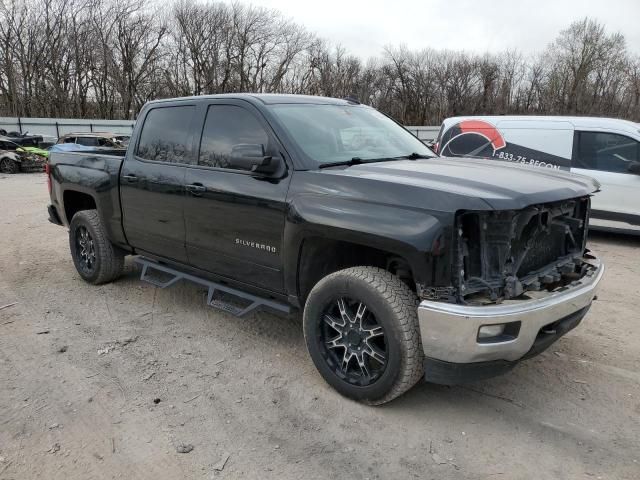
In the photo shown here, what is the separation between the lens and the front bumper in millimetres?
2742

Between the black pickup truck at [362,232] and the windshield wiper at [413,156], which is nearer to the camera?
the black pickup truck at [362,232]

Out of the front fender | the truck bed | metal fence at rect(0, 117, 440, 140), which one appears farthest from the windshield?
metal fence at rect(0, 117, 440, 140)

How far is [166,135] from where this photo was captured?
15.2 feet

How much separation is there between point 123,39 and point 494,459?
1911 inches

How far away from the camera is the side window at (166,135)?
4.43m

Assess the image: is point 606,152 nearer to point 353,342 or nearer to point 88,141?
point 353,342

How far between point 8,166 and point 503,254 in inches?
892

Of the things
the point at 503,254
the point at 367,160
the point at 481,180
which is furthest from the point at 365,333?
the point at 367,160

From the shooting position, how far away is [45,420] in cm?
317

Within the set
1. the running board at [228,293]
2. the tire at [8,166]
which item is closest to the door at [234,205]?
the running board at [228,293]

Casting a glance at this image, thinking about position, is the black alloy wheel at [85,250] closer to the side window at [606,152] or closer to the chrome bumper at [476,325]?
the chrome bumper at [476,325]

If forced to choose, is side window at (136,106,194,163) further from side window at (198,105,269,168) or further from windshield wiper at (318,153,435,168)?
windshield wiper at (318,153,435,168)

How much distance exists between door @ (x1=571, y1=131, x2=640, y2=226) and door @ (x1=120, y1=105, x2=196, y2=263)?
20.9ft

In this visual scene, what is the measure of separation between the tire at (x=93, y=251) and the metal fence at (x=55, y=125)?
2647 cm
